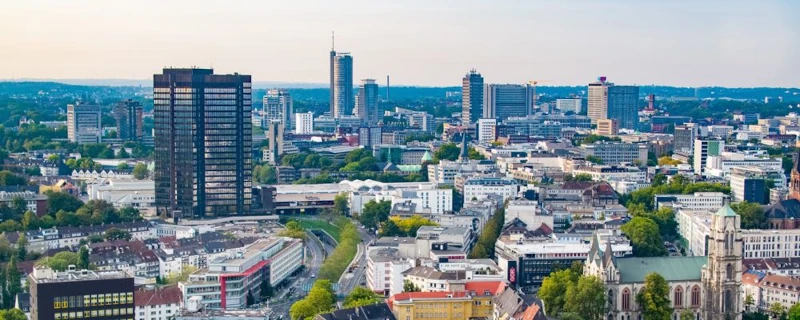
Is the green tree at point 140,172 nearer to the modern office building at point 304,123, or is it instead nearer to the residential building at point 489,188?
the residential building at point 489,188

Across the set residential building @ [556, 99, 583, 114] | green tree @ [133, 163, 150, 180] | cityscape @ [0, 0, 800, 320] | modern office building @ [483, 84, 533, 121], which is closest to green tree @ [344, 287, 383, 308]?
cityscape @ [0, 0, 800, 320]

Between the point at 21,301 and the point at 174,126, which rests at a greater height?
the point at 174,126

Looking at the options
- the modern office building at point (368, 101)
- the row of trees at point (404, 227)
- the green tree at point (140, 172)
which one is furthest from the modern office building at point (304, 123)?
the row of trees at point (404, 227)

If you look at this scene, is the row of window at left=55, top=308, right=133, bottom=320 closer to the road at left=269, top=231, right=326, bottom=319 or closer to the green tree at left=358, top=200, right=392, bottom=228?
the road at left=269, top=231, right=326, bottom=319

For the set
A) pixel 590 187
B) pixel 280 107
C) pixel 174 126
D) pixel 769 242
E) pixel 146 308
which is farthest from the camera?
pixel 280 107

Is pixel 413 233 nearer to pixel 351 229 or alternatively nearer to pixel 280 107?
pixel 351 229

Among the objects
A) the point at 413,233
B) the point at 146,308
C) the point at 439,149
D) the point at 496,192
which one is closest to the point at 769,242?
the point at 413,233
